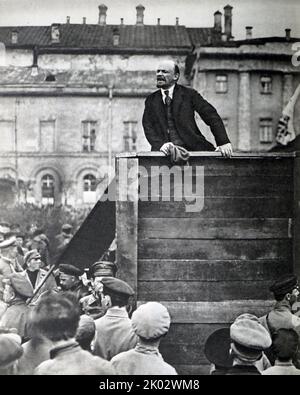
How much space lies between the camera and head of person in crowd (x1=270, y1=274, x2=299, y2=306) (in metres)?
3.36

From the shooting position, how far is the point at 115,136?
22.1 m

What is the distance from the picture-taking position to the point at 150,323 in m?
3.00

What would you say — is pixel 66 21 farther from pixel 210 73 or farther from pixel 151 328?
pixel 210 73

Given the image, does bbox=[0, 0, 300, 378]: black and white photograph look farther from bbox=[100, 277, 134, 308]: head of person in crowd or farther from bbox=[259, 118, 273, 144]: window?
bbox=[259, 118, 273, 144]: window

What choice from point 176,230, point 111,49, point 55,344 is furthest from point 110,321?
point 111,49

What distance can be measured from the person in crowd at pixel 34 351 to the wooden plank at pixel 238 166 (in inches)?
43.9

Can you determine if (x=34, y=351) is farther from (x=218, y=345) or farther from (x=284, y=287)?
(x=284, y=287)

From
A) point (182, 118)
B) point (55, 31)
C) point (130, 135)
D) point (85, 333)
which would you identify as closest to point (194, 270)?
point (85, 333)

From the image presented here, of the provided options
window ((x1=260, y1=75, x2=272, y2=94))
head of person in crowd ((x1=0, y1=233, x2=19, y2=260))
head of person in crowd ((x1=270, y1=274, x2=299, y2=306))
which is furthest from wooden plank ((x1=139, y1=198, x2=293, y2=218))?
window ((x1=260, y1=75, x2=272, y2=94))

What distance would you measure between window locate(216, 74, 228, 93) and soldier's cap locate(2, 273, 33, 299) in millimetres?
16840

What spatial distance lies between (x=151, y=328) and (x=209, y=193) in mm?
866

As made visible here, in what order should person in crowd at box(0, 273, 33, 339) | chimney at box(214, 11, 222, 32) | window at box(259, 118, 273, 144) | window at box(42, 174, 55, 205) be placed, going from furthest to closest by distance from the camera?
1. window at box(42, 174, 55, 205)
2. window at box(259, 118, 273, 144)
3. chimney at box(214, 11, 222, 32)
4. person in crowd at box(0, 273, 33, 339)

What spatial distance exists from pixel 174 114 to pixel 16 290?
1547 mm

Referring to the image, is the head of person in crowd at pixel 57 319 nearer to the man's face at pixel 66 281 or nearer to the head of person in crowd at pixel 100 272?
the head of person in crowd at pixel 100 272
